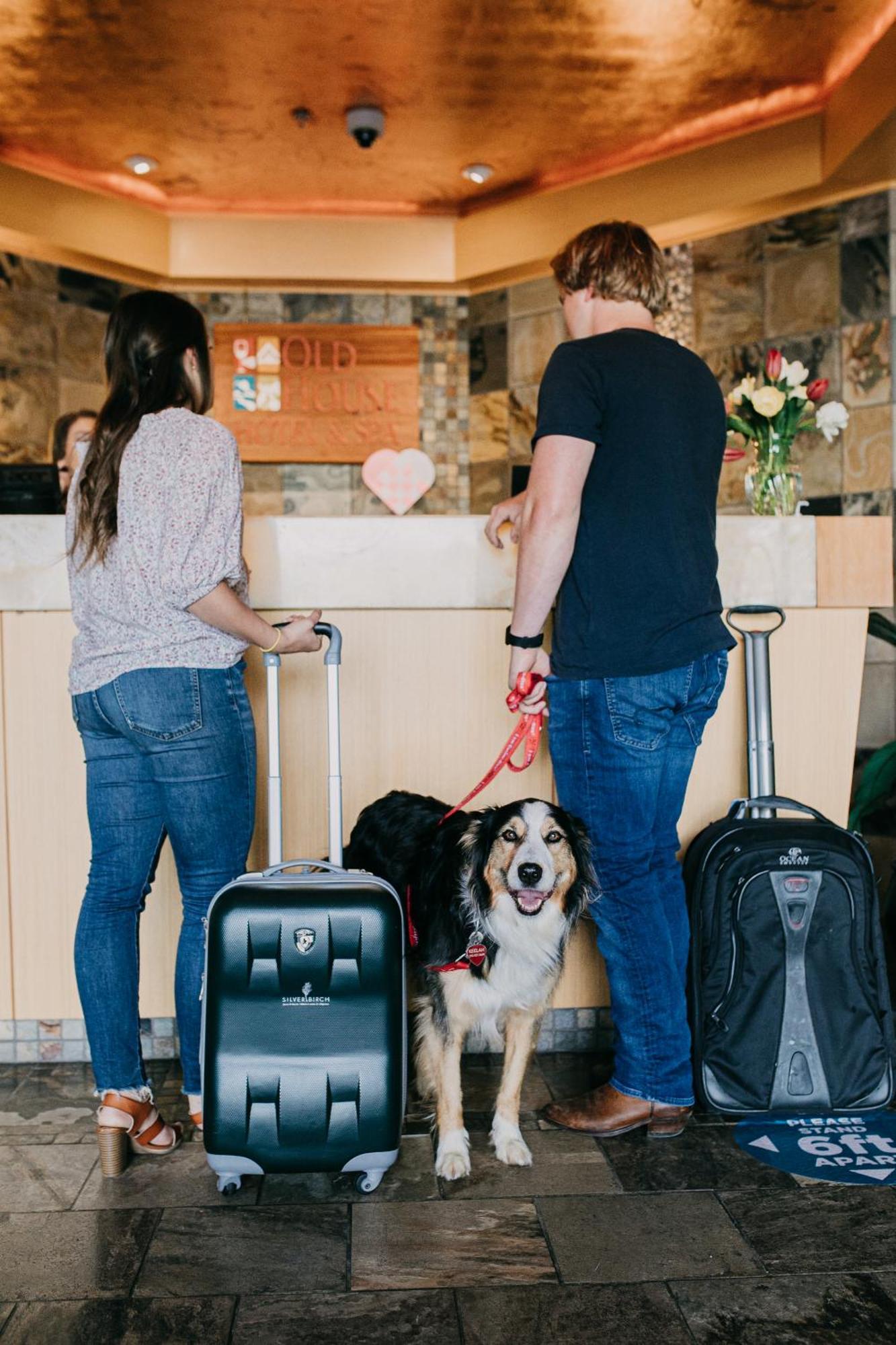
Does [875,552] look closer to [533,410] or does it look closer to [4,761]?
[4,761]

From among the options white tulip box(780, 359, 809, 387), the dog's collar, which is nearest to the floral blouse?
the dog's collar

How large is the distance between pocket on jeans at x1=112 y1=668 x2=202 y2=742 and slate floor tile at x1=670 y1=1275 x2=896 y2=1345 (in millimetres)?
1139

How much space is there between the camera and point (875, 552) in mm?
2361

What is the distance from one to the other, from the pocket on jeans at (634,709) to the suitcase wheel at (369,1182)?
0.84m

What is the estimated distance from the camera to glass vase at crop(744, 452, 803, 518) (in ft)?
8.30

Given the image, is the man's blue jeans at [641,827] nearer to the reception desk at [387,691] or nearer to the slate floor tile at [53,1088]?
the reception desk at [387,691]

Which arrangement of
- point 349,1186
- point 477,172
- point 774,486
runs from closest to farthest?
1. point 349,1186
2. point 774,486
3. point 477,172

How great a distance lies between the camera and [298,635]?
6.29ft

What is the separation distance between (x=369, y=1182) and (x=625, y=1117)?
0.52 metres

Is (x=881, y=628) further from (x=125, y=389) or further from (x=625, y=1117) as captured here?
(x=125, y=389)

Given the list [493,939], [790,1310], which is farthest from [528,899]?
[790,1310]

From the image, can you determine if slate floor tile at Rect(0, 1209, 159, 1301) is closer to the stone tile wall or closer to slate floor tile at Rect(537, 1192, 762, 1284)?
slate floor tile at Rect(537, 1192, 762, 1284)

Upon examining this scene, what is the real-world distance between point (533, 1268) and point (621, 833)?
0.72 metres

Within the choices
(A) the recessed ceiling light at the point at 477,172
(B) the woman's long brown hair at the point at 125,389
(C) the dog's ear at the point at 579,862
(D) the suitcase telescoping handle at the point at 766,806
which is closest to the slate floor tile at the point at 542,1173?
(C) the dog's ear at the point at 579,862
